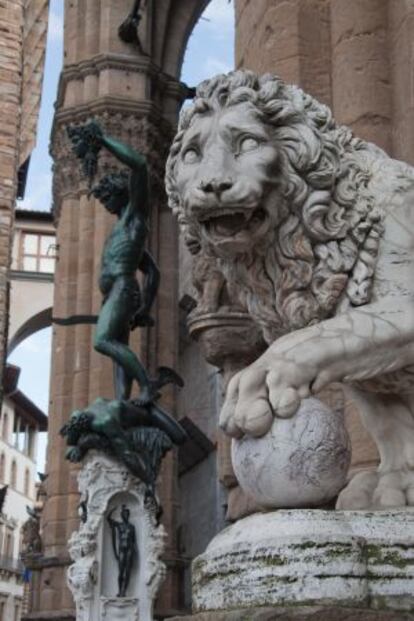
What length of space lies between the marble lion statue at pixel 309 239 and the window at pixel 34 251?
146 ft

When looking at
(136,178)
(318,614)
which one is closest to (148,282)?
(136,178)

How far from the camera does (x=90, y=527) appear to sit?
9.64 m

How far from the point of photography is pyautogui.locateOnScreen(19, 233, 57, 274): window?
4706 cm

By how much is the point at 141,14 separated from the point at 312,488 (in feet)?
52.3

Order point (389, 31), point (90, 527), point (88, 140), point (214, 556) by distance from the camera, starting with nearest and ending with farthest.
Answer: point (214, 556), point (389, 31), point (88, 140), point (90, 527)

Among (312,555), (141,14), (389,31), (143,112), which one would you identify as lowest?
(312,555)

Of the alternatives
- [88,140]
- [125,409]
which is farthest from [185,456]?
[88,140]

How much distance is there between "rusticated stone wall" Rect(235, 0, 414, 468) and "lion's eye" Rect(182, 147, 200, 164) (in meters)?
1.71

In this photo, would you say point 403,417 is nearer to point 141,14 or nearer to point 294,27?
point 294,27

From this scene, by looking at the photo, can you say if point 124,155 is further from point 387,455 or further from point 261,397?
point 261,397

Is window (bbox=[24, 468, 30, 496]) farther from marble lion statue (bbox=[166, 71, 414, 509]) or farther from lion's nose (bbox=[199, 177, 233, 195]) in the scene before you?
lion's nose (bbox=[199, 177, 233, 195])

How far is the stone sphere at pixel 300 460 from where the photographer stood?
88.7 inches

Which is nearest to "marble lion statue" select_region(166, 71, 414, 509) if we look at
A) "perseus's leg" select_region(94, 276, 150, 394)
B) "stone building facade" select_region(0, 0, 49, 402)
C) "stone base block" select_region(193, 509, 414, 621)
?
"stone base block" select_region(193, 509, 414, 621)

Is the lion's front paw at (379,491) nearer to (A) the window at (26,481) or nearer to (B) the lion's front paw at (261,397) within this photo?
(B) the lion's front paw at (261,397)
